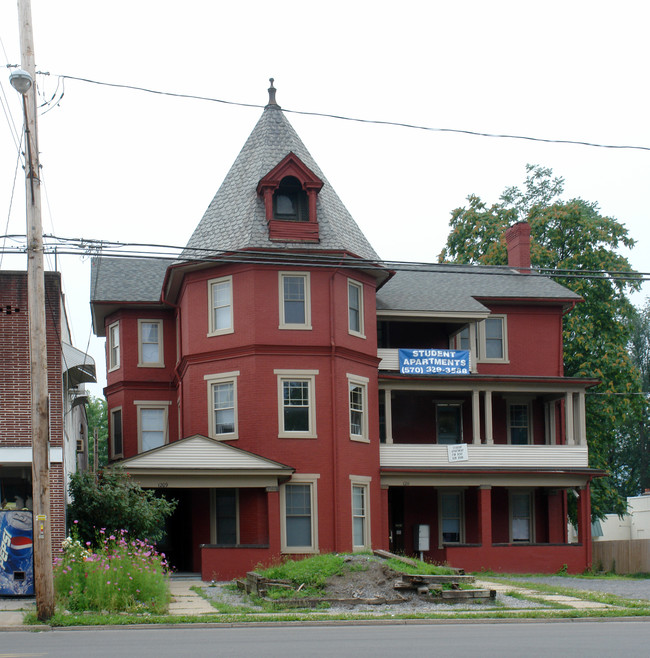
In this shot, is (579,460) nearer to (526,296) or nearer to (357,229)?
(526,296)

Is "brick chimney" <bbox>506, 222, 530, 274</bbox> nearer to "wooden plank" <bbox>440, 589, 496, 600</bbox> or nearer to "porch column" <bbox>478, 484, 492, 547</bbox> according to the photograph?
"porch column" <bbox>478, 484, 492, 547</bbox>

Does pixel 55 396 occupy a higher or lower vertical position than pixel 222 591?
higher

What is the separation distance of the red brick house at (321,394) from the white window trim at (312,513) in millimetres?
45

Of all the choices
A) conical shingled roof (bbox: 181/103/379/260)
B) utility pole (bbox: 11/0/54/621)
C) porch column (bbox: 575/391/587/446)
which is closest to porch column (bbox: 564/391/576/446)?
porch column (bbox: 575/391/587/446)

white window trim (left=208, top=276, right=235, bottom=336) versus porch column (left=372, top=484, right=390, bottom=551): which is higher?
white window trim (left=208, top=276, right=235, bottom=336)

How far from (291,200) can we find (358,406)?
6.58m

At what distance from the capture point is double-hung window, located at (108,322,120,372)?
3644cm

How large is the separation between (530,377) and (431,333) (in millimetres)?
3978

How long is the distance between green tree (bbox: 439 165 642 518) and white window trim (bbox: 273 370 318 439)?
1429cm

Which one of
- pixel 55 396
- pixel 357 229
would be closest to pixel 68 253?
pixel 55 396

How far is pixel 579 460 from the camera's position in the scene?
3425cm

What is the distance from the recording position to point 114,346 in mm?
36812

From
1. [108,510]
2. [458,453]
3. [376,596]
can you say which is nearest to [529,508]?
[458,453]

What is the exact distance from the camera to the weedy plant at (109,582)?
1964 cm
